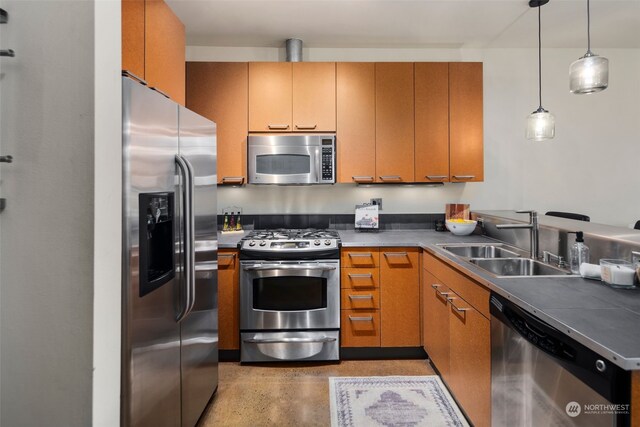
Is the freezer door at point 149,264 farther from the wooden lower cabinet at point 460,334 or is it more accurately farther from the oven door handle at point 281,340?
the wooden lower cabinet at point 460,334

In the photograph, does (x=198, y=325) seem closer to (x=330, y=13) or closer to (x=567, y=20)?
(x=330, y=13)

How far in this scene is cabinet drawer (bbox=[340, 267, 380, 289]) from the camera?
2.71 metres

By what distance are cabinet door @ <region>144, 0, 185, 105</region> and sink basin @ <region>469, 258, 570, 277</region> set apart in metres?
1.93

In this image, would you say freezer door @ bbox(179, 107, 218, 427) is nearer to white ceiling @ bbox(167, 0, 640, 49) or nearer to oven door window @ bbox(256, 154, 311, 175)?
oven door window @ bbox(256, 154, 311, 175)

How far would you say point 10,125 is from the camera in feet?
3.08

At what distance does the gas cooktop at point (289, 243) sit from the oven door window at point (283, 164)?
0.52 meters

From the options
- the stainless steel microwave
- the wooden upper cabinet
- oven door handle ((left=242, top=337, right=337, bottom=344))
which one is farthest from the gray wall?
the stainless steel microwave

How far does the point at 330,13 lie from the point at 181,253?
82.7 inches

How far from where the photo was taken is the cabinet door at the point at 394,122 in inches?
118

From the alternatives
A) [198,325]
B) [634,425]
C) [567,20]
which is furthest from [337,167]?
[634,425]

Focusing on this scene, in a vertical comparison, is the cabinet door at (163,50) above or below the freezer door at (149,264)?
above

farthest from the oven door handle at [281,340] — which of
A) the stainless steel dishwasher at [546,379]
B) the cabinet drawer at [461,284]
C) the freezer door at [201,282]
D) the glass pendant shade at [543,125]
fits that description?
the glass pendant shade at [543,125]

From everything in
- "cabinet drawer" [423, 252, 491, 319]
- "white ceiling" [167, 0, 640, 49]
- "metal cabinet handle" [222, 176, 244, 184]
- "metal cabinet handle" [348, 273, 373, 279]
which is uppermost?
"white ceiling" [167, 0, 640, 49]

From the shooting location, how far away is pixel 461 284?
6.31 feet
